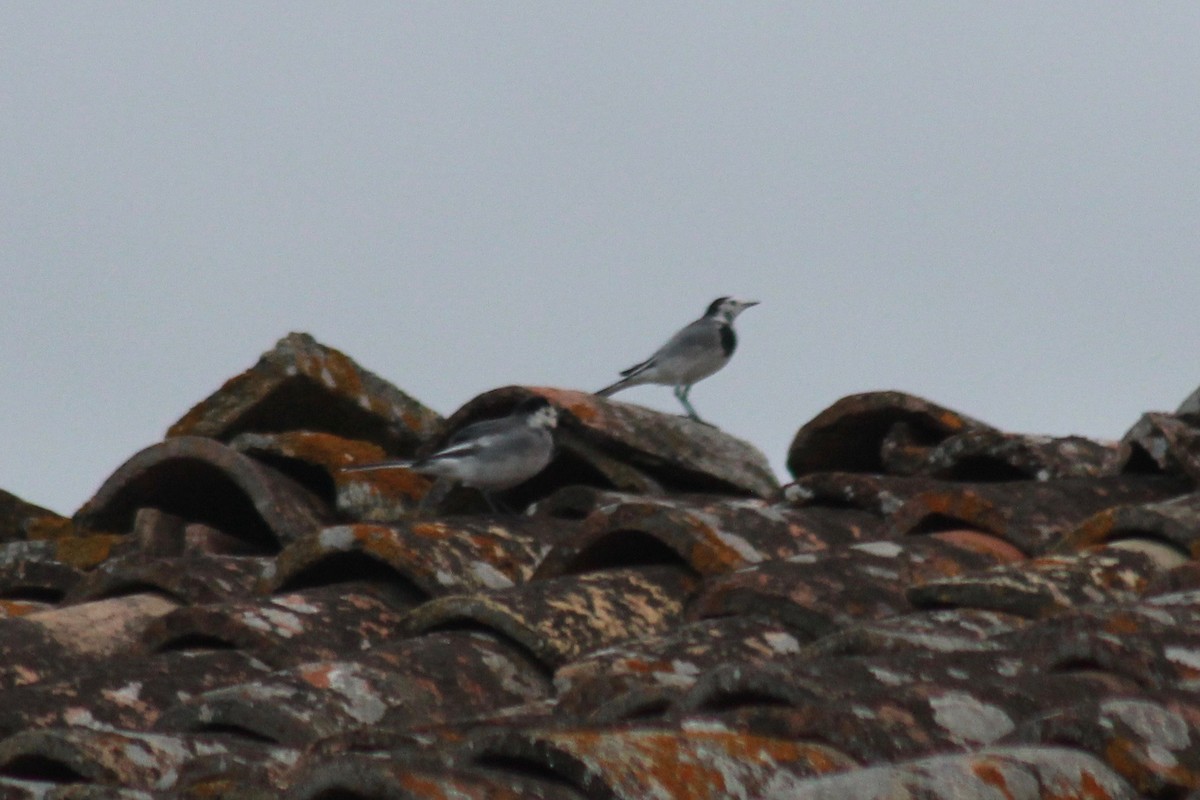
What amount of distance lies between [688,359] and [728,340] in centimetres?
52

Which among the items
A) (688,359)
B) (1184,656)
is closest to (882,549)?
(1184,656)

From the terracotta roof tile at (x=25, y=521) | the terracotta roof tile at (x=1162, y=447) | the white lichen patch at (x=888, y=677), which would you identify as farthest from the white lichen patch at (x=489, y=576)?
the terracotta roof tile at (x=25, y=521)

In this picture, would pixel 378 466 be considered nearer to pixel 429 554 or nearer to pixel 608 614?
pixel 429 554

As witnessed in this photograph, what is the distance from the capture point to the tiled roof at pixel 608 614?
2895mm

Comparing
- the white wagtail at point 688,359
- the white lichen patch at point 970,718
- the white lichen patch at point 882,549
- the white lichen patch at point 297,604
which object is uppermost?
the white wagtail at point 688,359

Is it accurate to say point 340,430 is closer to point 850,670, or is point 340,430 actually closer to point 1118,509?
point 1118,509

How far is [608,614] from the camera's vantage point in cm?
506

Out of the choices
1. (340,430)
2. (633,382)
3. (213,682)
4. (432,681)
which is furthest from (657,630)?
(633,382)

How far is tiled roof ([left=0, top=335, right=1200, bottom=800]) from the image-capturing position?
2.89 metres

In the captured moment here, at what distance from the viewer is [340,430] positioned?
8.58 m

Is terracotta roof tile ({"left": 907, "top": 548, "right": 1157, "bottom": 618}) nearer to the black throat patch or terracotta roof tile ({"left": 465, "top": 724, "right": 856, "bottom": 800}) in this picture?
terracotta roof tile ({"left": 465, "top": 724, "right": 856, "bottom": 800})

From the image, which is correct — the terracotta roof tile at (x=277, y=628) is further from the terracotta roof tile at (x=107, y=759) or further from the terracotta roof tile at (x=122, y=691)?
the terracotta roof tile at (x=107, y=759)

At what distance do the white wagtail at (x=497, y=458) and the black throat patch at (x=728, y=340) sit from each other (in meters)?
5.55

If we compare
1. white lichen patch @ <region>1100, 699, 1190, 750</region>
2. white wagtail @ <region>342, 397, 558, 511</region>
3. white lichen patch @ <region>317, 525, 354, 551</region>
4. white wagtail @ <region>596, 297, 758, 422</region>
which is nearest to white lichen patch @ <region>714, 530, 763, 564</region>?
white lichen patch @ <region>317, 525, 354, 551</region>
